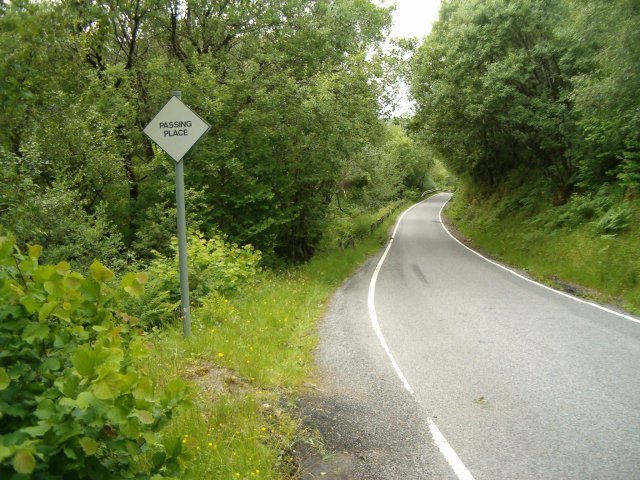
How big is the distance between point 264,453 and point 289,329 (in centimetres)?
424

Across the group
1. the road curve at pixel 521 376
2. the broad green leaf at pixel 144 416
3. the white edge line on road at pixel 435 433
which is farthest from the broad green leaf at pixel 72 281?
the road curve at pixel 521 376

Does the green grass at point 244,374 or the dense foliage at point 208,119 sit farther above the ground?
the dense foliage at point 208,119

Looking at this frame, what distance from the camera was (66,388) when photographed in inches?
75.2

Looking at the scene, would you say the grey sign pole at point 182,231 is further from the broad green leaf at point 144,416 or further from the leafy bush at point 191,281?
the broad green leaf at point 144,416

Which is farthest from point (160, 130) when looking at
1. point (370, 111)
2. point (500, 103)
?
point (500, 103)

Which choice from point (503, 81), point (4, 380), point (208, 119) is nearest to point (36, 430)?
point (4, 380)

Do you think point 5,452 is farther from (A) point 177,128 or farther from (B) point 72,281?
(A) point 177,128

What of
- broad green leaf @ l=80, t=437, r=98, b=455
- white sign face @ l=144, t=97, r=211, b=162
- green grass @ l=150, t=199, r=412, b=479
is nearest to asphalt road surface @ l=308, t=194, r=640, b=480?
green grass @ l=150, t=199, r=412, b=479

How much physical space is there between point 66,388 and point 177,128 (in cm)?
452

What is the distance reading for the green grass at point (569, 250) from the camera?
38.4 feet

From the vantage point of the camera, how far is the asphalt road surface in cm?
421

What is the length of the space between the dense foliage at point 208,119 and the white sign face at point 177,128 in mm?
4361

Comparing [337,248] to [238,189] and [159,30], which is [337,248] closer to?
[238,189]

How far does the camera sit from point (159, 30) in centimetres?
1603
